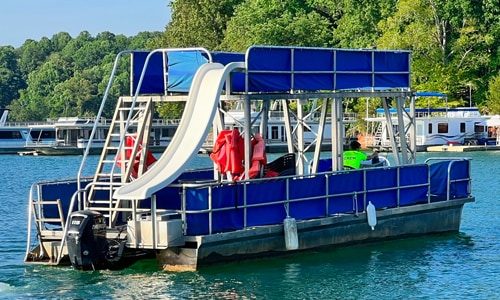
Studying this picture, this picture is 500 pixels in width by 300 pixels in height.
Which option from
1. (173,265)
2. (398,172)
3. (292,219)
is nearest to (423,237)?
(398,172)

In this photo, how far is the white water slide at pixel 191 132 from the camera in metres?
22.3

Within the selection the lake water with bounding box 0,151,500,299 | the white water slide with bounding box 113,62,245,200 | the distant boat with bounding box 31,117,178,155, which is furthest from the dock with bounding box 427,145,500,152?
the white water slide with bounding box 113,62,245,200

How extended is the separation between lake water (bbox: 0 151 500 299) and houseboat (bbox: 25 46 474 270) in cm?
31

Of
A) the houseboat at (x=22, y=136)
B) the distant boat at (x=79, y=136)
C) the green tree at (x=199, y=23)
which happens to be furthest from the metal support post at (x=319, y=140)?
the green tree at (x=199, y=23)

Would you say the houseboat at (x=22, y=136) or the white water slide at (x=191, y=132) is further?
the houseboat at (x=22, y=136)

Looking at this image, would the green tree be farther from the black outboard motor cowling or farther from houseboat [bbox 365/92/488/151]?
the black outboard motor cowling

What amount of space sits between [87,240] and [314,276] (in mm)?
4608

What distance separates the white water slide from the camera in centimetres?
2230

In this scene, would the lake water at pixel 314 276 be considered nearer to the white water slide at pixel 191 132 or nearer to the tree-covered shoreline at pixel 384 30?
the white water slide at pixel 191 132

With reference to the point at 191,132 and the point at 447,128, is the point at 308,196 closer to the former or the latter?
the point at 191,132

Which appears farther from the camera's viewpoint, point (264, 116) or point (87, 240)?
point (264, 116)

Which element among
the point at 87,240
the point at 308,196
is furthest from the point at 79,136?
the point at 87,240

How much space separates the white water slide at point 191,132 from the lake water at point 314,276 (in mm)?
1895

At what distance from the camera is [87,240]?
2262 centimetres
